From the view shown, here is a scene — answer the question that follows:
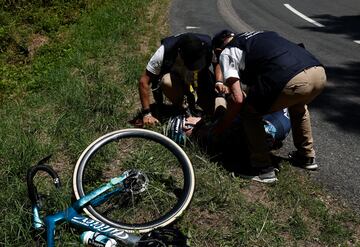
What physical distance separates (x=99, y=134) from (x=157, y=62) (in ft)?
3.16

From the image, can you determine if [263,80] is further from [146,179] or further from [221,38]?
[146,179]

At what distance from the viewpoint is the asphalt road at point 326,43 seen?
4.35 meters

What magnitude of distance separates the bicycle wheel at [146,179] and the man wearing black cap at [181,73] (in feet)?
2.60

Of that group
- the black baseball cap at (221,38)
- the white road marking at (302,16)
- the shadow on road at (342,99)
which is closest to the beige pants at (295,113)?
the black baseball cap at (221,38)

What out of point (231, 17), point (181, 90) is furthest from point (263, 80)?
point (231, 17)

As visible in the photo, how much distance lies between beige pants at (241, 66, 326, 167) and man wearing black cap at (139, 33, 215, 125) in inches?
30.5

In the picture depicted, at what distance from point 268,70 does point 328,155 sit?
137cm

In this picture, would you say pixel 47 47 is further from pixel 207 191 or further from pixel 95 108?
pixel 207 191

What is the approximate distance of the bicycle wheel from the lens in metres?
3.40

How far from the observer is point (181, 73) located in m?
4.80

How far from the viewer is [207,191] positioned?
12.4 feet

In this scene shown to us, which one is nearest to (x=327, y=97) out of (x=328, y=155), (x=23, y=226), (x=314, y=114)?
(x=314, y=114)

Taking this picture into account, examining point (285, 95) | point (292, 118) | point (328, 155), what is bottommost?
point (328, 155)

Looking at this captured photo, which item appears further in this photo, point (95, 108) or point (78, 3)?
point (78, 3)
